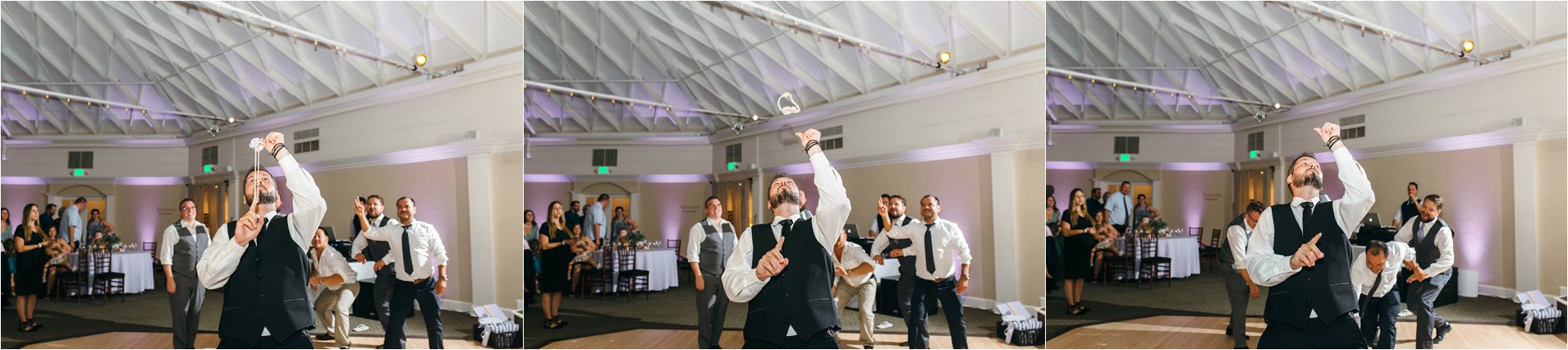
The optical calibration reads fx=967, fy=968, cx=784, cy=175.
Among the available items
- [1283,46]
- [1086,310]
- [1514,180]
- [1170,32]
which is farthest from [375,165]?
[1514,180]

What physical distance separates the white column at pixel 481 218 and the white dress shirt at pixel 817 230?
1238 millimetres

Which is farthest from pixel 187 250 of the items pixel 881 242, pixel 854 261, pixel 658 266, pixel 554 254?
pixel 881 242

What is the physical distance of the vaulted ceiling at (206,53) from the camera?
200 inches

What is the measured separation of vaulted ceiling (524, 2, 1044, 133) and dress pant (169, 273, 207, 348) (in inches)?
78.3

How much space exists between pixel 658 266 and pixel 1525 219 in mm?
4416

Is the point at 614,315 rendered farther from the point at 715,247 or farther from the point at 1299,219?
the point at 1299,219

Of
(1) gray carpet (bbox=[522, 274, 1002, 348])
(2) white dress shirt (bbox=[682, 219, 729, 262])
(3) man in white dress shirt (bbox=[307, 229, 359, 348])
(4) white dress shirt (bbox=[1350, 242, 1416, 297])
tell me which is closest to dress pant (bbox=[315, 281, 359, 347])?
(3) man in white dress shirt (bbox=[307, 229, 359, 348])

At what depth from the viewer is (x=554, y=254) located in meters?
5.10

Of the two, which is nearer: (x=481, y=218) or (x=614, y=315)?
(x=481, y=218)

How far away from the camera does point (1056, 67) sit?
507 cm

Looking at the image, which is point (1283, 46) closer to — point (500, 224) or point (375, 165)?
point (500, 224)

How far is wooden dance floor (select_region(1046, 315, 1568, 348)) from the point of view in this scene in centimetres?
501

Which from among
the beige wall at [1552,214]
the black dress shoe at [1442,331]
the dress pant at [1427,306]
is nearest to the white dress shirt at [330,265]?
the dress pant at [1427,306]

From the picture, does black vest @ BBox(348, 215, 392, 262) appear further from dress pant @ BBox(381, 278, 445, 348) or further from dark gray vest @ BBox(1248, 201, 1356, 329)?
dark gray vest @ BBox(1248, 201, 1356, 329)
